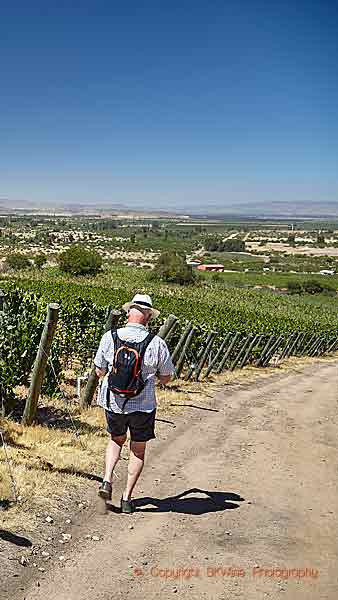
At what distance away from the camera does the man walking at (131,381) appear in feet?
18.0

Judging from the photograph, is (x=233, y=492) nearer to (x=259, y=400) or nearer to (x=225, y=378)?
(x=259, y=400)

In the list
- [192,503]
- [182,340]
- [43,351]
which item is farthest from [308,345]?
[192,503]

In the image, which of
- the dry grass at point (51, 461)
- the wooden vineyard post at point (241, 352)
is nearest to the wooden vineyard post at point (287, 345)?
the wooden vineyard post at point (241, 352)

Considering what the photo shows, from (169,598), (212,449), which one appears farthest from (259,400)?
Answer: (169,598)

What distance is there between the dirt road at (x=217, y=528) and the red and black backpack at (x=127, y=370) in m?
1.12

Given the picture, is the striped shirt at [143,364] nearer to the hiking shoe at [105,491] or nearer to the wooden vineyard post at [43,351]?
the hiking shoe at [105,491]

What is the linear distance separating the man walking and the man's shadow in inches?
12.9

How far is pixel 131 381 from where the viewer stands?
5484mm

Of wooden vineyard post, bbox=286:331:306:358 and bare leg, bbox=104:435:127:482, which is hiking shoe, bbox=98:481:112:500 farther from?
wooden vineyard post, bbox=286:331:306:358

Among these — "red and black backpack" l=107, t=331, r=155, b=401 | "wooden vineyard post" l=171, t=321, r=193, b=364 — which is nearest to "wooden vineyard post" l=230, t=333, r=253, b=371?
"wooden vineyard post" l=171, t=321, r=193, b=364

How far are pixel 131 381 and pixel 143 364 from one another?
0.18m

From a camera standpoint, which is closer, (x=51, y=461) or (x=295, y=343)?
(x=51, y=461)

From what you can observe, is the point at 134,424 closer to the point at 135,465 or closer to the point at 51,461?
the point at 135,465

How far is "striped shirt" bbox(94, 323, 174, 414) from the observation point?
559cm
